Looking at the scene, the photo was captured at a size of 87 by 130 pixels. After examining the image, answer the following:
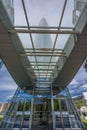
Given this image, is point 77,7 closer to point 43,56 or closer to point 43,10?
point 43,10

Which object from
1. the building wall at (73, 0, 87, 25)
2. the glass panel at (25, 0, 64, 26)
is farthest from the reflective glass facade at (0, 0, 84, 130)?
the building wall at (73, 0, 87, 25)

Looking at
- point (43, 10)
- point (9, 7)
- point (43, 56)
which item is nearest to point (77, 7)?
point (43, 10)

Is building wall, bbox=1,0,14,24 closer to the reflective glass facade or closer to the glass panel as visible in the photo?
the reflective glass facade

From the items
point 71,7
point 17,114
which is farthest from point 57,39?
point 17,114

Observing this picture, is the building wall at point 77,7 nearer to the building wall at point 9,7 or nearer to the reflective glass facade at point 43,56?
the reflective glass facade at point 43,56

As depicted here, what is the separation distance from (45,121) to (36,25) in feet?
51.4

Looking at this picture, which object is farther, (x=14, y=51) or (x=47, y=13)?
(x=14, y=51)

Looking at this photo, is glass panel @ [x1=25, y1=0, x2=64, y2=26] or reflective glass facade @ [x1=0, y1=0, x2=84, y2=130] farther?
reflective glass facade @ [x1=0, y1=0, x2=84, y2=130]

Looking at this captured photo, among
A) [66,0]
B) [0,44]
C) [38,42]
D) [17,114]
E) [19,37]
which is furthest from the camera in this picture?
[17,114]

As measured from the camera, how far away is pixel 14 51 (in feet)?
31.8

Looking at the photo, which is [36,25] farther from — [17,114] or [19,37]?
[17,114]

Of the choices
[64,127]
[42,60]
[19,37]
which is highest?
→ [42,60]

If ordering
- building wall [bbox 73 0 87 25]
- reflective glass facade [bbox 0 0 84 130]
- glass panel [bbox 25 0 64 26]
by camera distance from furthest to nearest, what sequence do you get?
reflective glass facade [bbox 0 0 84 130], building wall [bbox 73 0 87 25], glass panel [bbox 25 0 64 26]

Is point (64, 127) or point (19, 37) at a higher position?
point (19, 37)
